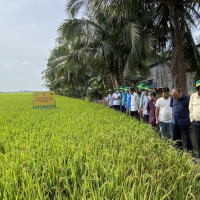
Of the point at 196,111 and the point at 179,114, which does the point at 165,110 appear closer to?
the point at 179,114

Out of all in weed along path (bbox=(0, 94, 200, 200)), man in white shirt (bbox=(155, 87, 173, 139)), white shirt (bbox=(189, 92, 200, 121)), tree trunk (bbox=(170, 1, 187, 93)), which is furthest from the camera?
tree trunk (bbox=(170, 1, 187, 93))

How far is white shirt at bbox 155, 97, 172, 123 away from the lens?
3.64 meters

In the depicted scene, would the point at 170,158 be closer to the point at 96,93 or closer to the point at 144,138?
the point at 144,138

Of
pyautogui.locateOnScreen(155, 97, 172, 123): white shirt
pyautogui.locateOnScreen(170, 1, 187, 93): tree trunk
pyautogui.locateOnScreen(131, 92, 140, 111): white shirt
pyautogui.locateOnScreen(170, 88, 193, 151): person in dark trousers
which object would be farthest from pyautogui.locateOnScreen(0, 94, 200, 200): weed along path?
pyautogui.locateOnScreen(170, 1, 187, 93): tree trunk

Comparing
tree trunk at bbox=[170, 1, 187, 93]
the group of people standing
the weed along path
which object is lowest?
the weed along path

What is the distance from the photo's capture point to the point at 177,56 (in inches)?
215

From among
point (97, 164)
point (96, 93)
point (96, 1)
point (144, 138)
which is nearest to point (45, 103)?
point (96, 1)

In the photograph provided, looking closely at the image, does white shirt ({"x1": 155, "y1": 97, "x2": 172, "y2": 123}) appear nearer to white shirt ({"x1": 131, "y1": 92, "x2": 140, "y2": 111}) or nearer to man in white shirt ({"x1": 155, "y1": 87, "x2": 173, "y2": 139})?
man in white shirt ({"x1": 155, "y1": 87, "x2": 173, "y2": 139})

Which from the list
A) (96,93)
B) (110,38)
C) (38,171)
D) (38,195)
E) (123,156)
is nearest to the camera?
(38,195)

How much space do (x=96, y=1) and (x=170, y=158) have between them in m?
5.31

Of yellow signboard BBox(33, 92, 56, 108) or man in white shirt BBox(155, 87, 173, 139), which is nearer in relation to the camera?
man in white shirt BBox(155, 87, 173, 139)

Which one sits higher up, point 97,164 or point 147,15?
point 147,15

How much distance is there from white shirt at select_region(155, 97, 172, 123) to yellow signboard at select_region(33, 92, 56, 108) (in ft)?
17.7

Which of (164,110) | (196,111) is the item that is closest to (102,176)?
(196,111)
